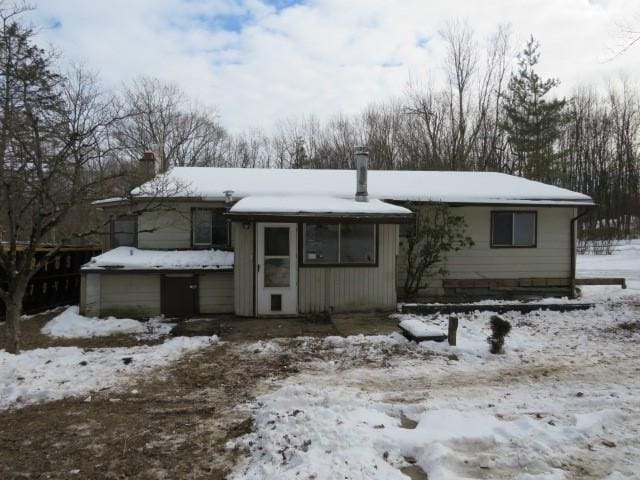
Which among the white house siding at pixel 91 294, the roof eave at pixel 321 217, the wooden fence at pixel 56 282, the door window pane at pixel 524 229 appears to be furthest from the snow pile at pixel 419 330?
the wooden fence at pixel 56 282

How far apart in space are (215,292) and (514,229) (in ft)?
26.1

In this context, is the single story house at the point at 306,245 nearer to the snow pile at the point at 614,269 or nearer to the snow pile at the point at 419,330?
the snow pile at the point at 614,269

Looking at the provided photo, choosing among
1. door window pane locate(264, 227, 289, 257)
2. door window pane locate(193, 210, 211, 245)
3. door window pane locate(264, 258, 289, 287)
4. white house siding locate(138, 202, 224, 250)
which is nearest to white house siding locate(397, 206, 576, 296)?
door window pane locate(264, 258, 289, 287)

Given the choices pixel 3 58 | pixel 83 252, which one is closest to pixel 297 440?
pixel 3 58

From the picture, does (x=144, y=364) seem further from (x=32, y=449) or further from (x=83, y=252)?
(x=83, y=252)

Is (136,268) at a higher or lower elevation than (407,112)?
lower

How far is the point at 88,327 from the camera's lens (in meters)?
8.52

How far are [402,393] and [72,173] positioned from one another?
5.78m

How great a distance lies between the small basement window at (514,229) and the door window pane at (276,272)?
5872 mm

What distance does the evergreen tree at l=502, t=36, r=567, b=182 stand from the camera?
25734 mm

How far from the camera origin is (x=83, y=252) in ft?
41.5

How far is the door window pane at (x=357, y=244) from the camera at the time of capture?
31.3 feet

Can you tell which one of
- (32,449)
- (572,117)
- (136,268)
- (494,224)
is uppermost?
(572,117)

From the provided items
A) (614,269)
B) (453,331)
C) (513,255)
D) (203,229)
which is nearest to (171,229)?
(203,229)
